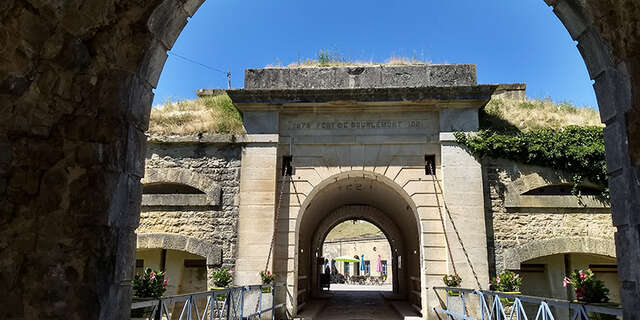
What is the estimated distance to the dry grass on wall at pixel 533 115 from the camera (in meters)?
11.5

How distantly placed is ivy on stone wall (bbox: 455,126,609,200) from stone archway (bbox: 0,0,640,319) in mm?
6974

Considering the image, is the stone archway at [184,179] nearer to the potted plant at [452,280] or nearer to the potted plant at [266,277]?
the potted plant at [266,277]

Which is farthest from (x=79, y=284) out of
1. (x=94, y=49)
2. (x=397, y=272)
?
(x=397, y=272)

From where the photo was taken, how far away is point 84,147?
3.83 meters

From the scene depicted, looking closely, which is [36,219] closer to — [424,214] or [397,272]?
[424,214]

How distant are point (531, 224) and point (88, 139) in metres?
9.66

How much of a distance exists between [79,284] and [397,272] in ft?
54.6

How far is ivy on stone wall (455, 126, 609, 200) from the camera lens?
415 inches

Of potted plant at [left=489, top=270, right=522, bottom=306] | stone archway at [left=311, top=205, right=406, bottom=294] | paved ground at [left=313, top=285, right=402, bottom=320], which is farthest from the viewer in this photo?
stone archway at [left=311, top=205, right=406, bottom=294]

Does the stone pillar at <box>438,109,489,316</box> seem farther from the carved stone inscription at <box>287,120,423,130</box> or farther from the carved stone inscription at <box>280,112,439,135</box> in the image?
the carved stone inscription at <box>287,120,423,130</box>

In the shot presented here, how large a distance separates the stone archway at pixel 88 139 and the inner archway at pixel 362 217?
7.55 metres

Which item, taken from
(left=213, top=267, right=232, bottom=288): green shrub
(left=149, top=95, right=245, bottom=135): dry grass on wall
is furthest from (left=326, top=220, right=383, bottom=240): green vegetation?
(left=213, top=267, right=232, bottom=288): green shrub

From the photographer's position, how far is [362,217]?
18.3 m

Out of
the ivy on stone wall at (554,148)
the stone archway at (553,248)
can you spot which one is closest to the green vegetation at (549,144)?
the ivy on stone wall at (554,148)
